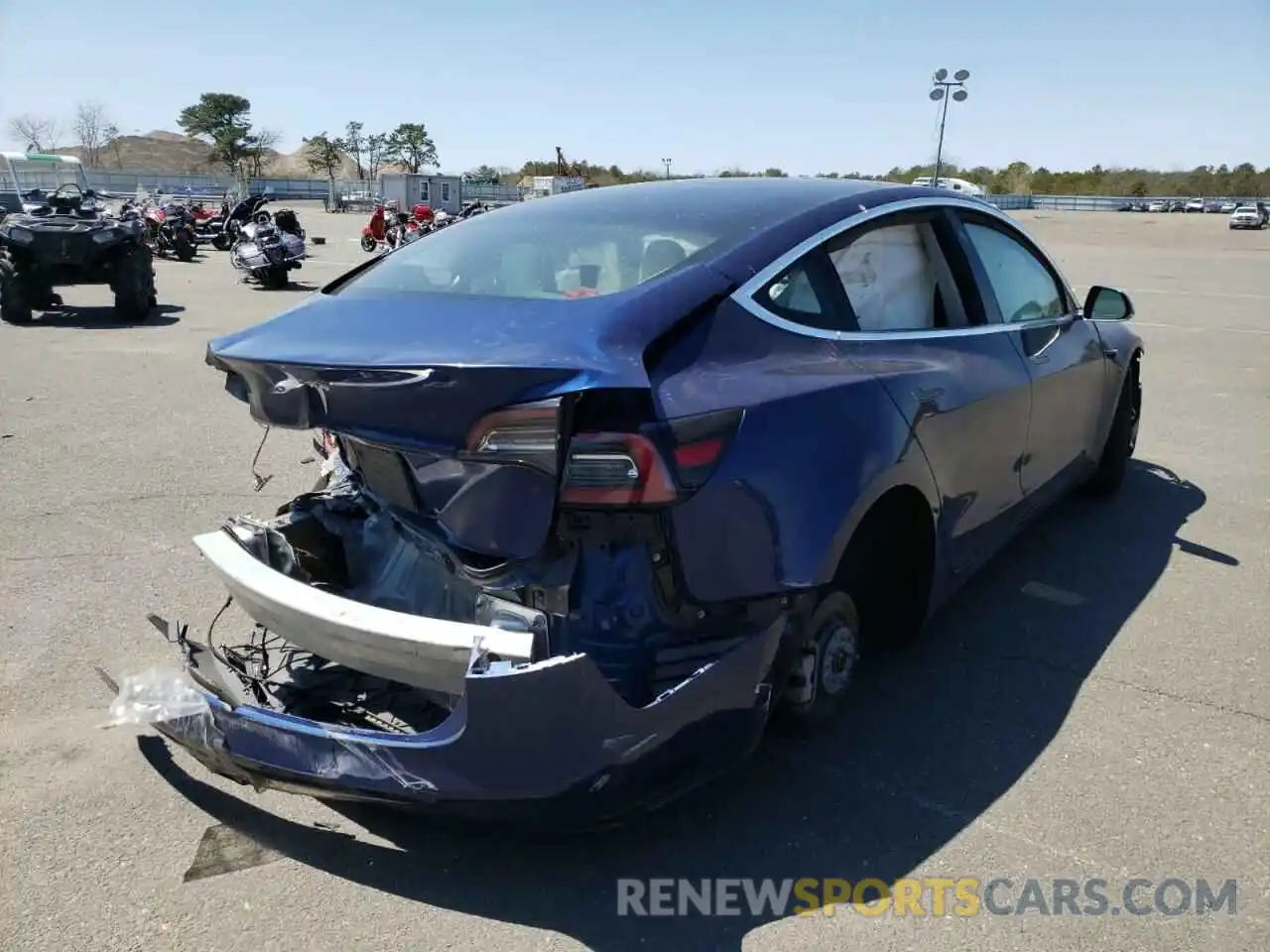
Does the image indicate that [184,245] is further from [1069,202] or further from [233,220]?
[1069,202]

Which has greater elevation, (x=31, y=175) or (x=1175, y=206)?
(x=1175, y=206)

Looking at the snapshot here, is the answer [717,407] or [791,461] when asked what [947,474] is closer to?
[791,461]

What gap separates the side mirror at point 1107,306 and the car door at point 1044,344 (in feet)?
0.20

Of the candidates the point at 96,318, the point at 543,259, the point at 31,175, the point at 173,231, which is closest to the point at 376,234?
the point at 173,231

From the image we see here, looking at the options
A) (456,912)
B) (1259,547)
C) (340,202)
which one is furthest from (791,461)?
(340,202)

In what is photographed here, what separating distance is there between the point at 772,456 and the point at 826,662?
813 mm

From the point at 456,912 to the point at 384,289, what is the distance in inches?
68.6

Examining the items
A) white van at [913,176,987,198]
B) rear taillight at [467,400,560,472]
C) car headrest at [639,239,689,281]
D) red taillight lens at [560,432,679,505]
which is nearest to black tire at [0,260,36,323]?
white van at [913,176,987,198]

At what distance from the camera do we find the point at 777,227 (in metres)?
2.83

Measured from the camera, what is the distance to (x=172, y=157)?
469 ft

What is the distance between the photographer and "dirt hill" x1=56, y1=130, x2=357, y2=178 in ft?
411

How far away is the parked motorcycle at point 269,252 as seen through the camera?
16.2m

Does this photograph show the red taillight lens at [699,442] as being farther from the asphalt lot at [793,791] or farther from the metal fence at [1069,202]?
the metal fence at [1069,202]

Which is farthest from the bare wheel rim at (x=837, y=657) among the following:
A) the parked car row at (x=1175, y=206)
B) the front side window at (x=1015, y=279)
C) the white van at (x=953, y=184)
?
the parked car row at (x=1175, y=206)
